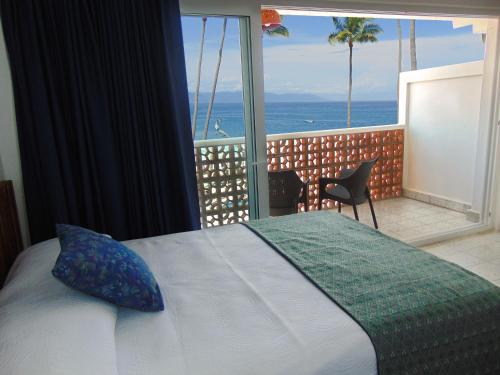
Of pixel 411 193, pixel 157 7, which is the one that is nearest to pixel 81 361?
pixel 157 7

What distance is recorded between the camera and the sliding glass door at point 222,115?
2426 mm

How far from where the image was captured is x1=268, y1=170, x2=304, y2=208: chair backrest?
11.4 feet

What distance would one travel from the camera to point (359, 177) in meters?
3.54

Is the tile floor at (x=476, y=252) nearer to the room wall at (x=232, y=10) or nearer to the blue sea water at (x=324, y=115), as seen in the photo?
the room wall at (x=232, y=10)

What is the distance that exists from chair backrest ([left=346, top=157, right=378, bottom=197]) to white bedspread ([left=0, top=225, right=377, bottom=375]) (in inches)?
85.1

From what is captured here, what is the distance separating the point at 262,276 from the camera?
1.55 meters

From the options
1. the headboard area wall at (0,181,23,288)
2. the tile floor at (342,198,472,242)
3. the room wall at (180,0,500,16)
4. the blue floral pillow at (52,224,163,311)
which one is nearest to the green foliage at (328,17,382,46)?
the tile floor at (342,198,472,242)

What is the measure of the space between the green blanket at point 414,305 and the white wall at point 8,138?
1600mm

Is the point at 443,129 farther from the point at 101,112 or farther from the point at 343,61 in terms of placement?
the point at 343,61

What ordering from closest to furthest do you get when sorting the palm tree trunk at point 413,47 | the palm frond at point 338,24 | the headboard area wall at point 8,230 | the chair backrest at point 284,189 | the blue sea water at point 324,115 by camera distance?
the headboard area wall at point 8,230, the chair backrest at point 284,189, the palm frond at point 338,24, the palm tree trunk at point 413,47, the blue sea water at point 324,115

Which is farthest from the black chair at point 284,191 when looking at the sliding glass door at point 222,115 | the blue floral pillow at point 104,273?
the blue floral pillow at point 104,273

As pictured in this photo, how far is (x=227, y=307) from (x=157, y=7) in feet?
5.79

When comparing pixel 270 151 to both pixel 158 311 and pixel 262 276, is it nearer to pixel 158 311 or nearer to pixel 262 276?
pixel 262 276

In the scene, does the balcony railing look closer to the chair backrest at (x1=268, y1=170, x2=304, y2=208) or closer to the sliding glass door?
the chair backrest at (x1=268, y1=170, x2=304, y2=208)
